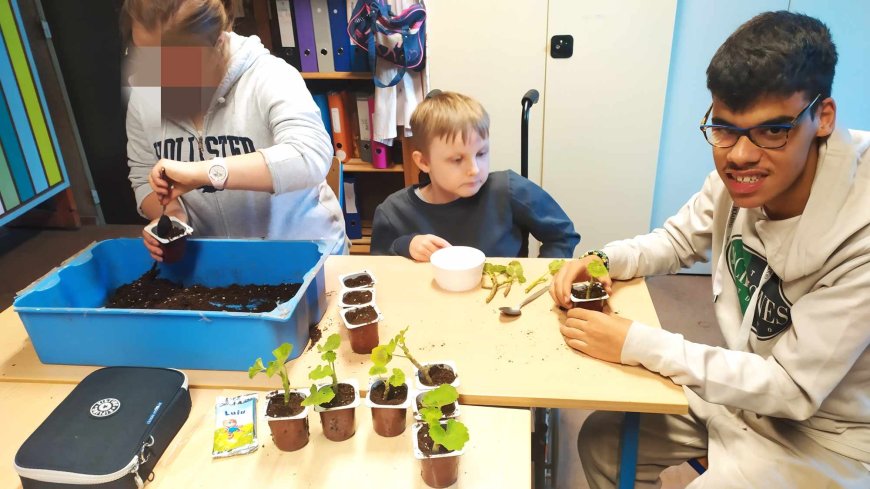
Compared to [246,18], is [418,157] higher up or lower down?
lower down

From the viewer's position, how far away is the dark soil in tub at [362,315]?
120 centimetres

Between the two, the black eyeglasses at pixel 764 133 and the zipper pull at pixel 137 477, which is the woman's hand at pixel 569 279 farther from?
the zipper pull at pixel 137 477

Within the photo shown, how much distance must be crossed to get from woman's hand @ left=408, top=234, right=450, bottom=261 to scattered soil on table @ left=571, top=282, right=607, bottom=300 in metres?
0.40

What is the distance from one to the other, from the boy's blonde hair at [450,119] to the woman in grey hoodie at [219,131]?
31 cm

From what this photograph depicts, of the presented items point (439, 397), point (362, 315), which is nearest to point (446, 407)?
point (439, 397)

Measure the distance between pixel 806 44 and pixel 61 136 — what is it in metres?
3.95

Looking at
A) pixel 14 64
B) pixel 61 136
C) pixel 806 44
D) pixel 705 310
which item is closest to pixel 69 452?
pixel 806 44

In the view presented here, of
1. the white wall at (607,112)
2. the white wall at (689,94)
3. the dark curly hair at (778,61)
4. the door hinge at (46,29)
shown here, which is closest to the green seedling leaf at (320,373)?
the dark curly hair at (778,61)

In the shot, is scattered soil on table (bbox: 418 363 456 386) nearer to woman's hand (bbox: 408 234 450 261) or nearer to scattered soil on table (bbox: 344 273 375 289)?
scattered soil on table (bbox: 344 273 375 289)

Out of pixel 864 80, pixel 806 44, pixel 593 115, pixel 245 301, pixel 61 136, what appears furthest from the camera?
pixel 61 136

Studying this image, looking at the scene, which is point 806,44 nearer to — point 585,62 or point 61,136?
point 585,62

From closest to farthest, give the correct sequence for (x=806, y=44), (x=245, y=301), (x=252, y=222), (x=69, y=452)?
(x=69, y=452) < (x=806, y=44) < (x=245, y=301) < (x=252, y=222)

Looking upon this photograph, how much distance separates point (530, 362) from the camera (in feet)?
3.85

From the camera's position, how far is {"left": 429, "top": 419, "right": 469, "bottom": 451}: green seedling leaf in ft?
2.89
